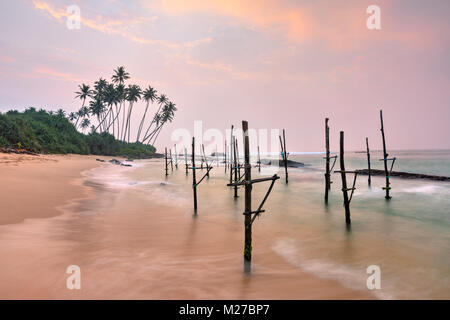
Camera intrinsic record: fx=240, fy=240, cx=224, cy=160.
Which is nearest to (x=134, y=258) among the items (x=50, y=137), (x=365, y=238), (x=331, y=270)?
(x=331, y=270)

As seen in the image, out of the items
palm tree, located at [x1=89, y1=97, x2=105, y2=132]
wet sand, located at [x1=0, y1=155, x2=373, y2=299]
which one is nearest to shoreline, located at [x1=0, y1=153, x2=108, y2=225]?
wet sand, located at [x1=0, y1=155, x2=373, y2=299]

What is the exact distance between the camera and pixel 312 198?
1802 cm

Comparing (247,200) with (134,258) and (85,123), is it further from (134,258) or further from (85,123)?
(85,123)

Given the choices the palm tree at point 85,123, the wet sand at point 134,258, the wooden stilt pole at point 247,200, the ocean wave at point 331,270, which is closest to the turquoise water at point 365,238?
the ocean wave at point 331,270

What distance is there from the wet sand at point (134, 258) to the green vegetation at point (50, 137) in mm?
27860

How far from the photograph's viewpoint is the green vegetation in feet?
104

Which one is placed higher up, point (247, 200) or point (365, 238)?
point (247, 200)

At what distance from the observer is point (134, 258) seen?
6.29 metres

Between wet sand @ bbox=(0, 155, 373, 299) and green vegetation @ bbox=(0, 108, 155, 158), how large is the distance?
2786 centimetres

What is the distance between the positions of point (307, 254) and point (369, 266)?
162 centimetres

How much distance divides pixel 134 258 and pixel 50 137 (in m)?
45.1

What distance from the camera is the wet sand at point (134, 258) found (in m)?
4.80
